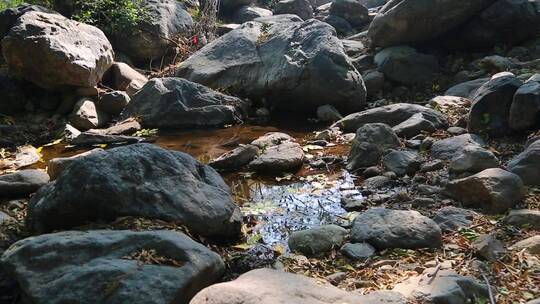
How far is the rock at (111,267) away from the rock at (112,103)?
5.68 m

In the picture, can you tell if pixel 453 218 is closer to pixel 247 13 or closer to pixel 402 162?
pixel 402 162

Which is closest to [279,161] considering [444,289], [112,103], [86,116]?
[444,289]

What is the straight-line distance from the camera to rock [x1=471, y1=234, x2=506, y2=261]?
11.3 ft

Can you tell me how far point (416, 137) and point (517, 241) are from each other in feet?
9.30

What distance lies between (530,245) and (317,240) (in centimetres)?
A: 141

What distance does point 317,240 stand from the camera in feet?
12.8

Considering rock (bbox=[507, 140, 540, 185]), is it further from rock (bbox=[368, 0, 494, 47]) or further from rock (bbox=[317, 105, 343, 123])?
rock (bbox=[368, 0, 494, 47])

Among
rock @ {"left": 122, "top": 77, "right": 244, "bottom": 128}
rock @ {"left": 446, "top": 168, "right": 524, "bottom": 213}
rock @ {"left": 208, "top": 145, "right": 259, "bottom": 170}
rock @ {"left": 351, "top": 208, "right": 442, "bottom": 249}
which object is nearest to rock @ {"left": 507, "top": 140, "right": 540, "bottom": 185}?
rock @ {"left": 446, "top": 168, "right": 524, "bottom": 213}

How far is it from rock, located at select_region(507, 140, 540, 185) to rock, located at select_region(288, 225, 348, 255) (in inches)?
67.0

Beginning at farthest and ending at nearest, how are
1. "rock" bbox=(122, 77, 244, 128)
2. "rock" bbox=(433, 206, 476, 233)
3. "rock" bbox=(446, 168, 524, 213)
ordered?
"rock" bbox=(122, 77, 244, 128)
"rock" bbox=(446, 168, 524, 213)
"rock" bbox=(433, 206, 476, 233)

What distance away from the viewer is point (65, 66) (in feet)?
26.6

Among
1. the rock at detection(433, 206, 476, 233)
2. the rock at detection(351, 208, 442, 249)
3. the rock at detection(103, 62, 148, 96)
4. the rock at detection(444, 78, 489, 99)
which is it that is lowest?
the rock at detection(103, 62, 148, 96)

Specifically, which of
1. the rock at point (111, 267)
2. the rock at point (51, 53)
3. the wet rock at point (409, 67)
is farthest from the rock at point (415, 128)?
the rock at point (51, 53)

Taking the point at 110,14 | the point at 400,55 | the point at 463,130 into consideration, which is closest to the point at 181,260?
the point at 463,130
